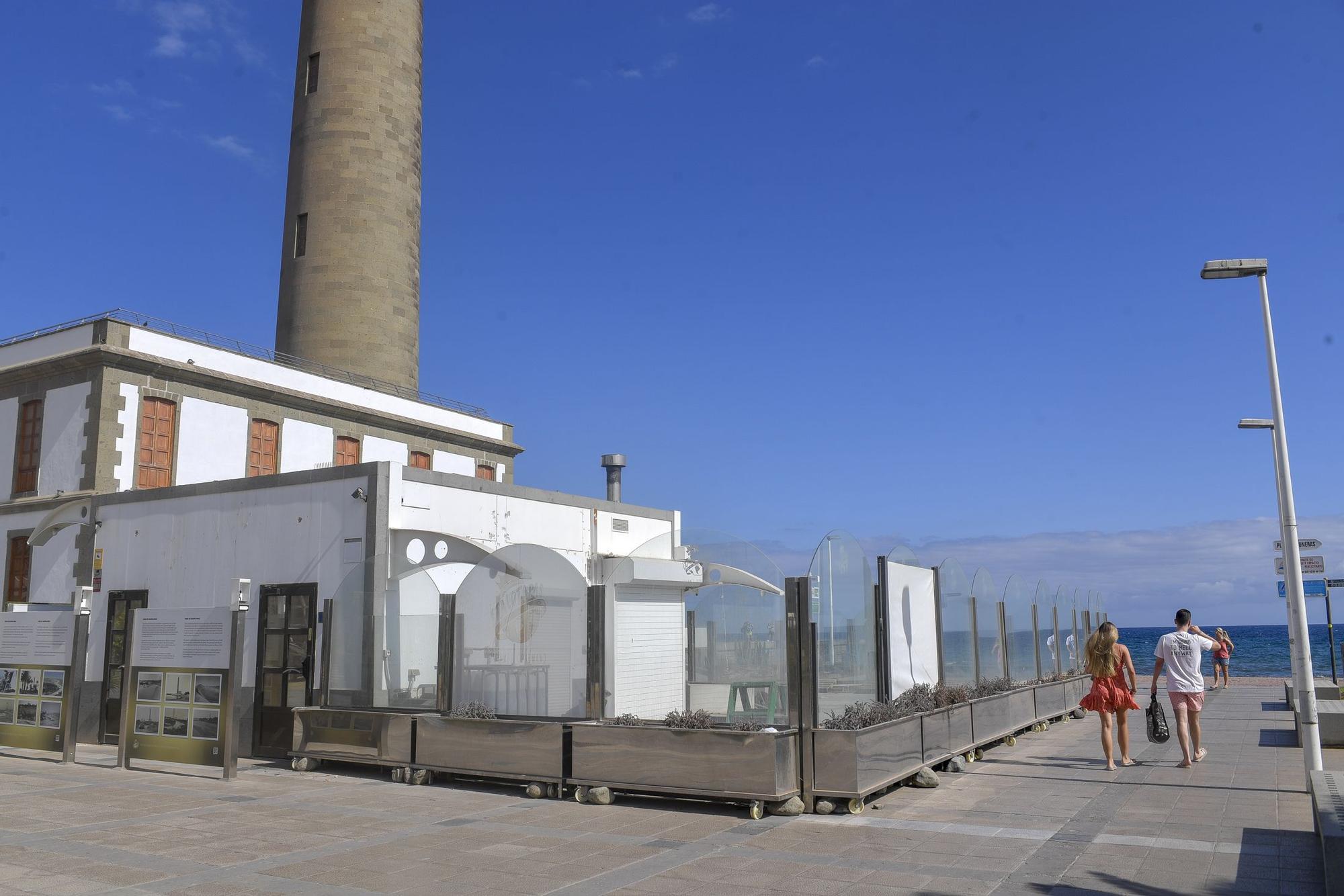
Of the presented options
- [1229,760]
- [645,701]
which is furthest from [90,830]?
[1229,760]

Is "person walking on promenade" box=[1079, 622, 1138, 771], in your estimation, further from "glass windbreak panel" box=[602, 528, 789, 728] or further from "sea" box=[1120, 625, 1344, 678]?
"sea" box=[1120, 625, 1344, 678]

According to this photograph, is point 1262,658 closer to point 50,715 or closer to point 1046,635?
point 1046,635

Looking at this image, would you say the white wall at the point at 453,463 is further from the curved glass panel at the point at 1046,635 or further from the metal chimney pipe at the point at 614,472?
the curved glass panel at the point at 1046,635

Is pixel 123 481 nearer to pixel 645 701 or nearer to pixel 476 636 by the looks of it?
pixel 476 636

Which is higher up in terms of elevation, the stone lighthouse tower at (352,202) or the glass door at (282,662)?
the stone lighthouse tower at (352,202)

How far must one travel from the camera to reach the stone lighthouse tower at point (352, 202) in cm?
2966

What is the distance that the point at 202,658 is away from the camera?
13.3 meters

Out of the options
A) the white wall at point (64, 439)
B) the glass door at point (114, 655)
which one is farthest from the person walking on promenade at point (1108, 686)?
the white wall at point (64, 439)

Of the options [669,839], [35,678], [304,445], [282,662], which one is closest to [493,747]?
[669,839]

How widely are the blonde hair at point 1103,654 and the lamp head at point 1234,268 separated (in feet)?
13.2

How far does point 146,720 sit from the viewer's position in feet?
45.4

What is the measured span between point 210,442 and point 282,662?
866cm

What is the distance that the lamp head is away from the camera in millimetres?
10930

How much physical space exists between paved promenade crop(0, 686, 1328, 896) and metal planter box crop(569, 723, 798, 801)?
256 millimetres
